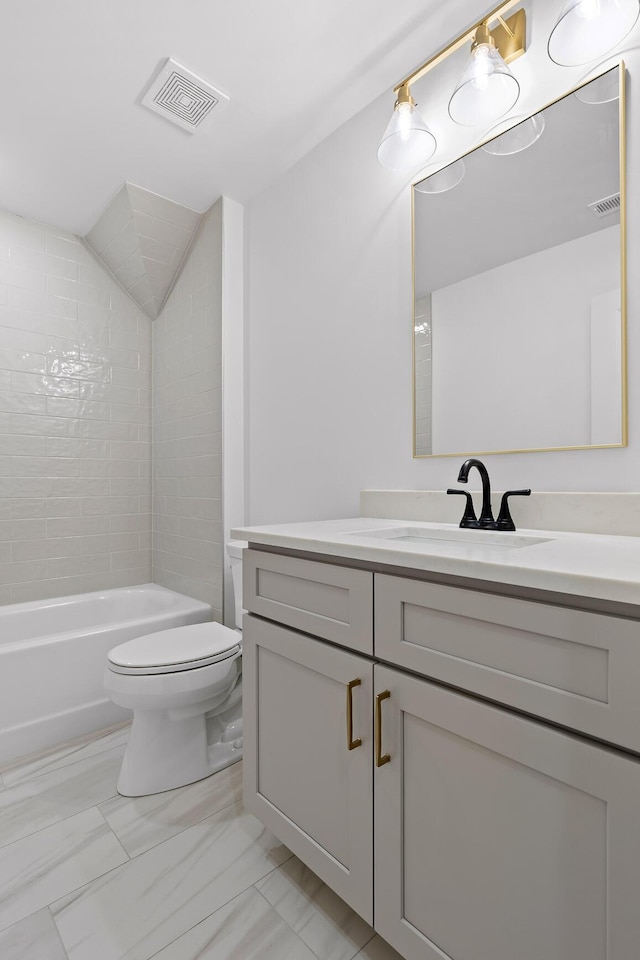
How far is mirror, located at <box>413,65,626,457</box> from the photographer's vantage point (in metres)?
1.24

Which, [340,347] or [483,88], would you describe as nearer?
[483,88]

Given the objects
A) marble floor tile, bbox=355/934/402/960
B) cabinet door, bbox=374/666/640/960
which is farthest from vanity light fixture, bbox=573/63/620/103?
marble floor tile, bbox=355/934/402/960

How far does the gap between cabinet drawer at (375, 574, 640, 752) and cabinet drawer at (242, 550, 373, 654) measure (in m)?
0.07

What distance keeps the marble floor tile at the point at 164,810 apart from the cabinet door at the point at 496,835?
2.45 feet

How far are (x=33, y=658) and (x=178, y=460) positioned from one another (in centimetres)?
121

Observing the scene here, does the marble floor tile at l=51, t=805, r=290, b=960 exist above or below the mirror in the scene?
below

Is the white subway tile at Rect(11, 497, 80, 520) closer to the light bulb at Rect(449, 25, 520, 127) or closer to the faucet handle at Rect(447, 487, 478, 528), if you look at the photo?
the faucet handle at Rect(447, 487, 478, 528)

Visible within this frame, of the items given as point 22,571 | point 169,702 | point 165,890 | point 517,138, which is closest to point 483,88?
point 517,138

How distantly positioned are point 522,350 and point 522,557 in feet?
2.61

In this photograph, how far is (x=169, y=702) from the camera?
1.63 metres

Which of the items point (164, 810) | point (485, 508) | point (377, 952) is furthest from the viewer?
point (164, 810)

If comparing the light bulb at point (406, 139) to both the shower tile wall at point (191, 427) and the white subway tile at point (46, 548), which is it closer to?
the shower tile wall at point (191, 427)

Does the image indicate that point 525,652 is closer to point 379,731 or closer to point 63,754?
point 379,731

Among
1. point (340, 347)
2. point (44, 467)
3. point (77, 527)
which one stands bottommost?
point (77, 527)
